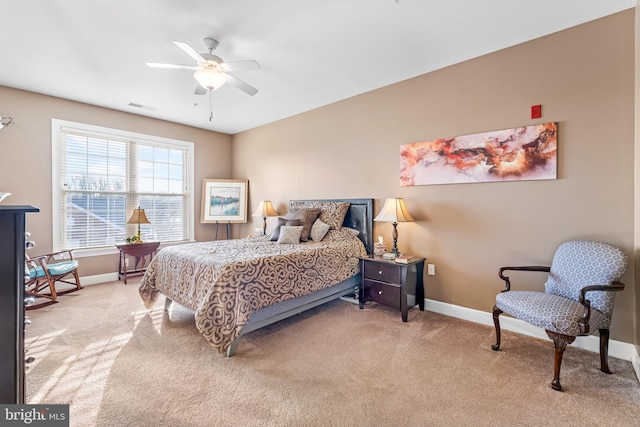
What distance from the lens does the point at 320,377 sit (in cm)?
199

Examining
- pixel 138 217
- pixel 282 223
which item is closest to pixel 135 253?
pixel 138 217

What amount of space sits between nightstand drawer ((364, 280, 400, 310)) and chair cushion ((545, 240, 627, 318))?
1292 mm

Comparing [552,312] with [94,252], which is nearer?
[552,312]

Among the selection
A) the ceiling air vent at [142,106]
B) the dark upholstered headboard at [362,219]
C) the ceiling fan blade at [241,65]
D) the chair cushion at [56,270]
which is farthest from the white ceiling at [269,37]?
the chair cushion at [56,270]

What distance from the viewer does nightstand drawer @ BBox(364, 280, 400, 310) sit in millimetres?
3020

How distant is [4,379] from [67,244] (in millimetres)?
3915

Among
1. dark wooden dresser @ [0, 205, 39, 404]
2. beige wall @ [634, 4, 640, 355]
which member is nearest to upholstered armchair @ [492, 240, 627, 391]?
beige wall @ [634, 4, 640, 355]

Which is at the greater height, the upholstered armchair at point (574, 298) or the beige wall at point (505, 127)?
the beige wall at point (505, 127)

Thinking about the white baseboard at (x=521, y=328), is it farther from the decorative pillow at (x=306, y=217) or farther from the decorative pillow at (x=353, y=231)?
the decorative pillow at (x=306, y=217)

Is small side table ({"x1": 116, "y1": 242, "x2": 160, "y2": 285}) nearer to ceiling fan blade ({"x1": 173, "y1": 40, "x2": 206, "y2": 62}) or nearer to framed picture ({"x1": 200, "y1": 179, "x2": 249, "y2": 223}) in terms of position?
framed picture ({"x1": 200, "y1": 179, "x2": 249, "y2": 223})

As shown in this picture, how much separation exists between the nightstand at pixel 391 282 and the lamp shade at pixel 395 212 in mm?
461

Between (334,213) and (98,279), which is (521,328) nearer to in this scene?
(334,213)

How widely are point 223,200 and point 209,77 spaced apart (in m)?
3.23

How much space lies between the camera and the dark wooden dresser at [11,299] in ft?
3.41
